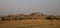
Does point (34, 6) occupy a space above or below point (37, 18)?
above

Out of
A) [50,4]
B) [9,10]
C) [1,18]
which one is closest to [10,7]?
[9,10]

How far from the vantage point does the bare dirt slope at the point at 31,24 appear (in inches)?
37.7

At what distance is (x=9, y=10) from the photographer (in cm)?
111

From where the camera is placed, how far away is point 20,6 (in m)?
1.12

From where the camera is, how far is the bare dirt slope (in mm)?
958

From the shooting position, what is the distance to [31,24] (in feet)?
3.26

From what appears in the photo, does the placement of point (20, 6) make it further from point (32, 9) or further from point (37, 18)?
point (37, 18)

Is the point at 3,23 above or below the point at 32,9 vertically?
below

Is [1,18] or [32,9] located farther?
[32,9]

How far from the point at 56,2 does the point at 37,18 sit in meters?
0.31

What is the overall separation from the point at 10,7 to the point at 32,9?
23 centimetres

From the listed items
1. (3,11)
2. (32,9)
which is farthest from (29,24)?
(3,11)

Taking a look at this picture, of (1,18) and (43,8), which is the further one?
(43,8)

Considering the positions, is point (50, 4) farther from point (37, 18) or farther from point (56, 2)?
point (37, 18)
